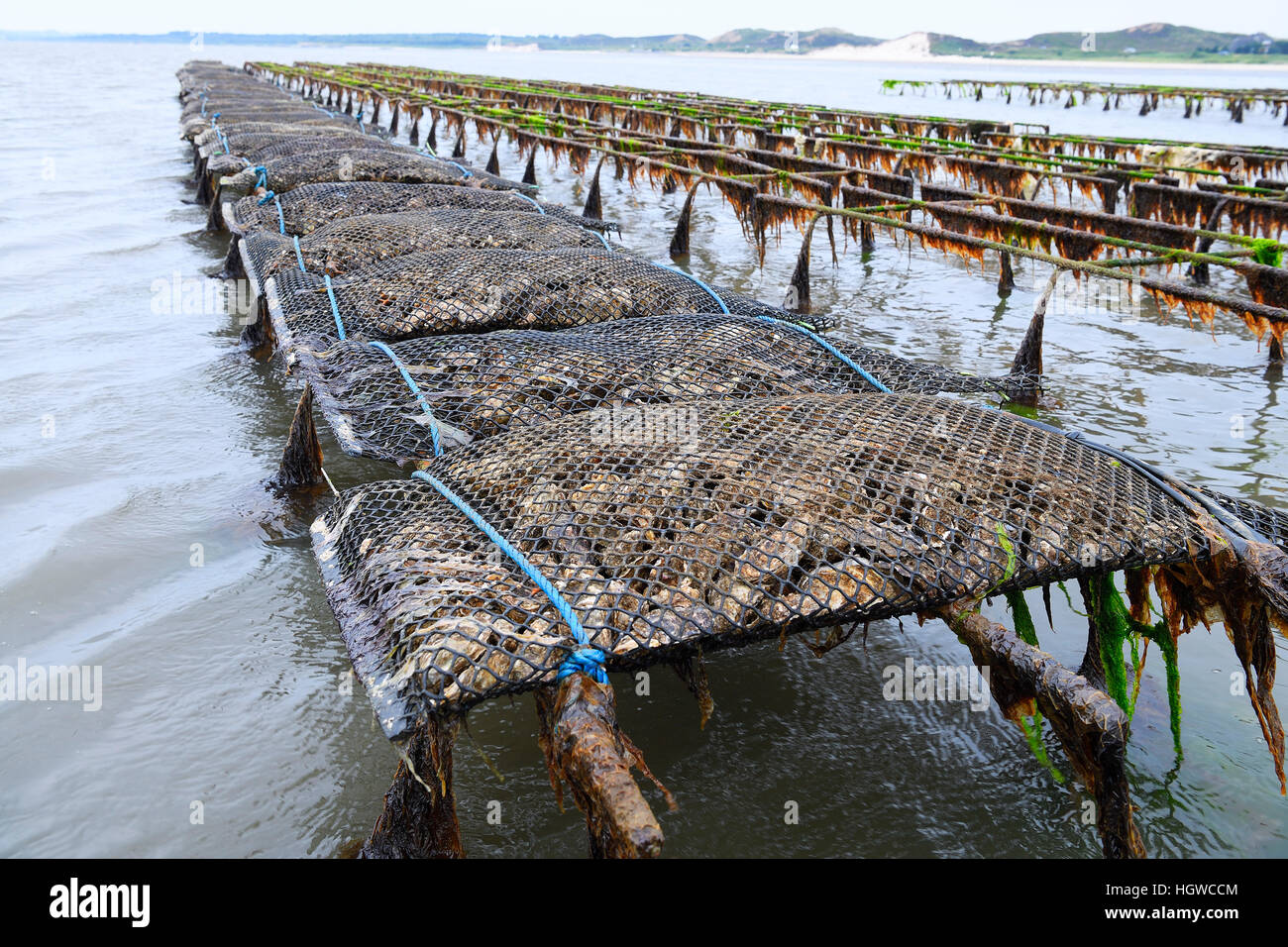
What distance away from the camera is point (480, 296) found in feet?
19.6

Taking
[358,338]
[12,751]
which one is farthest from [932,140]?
[12,751]

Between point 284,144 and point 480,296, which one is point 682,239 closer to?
point 284,144

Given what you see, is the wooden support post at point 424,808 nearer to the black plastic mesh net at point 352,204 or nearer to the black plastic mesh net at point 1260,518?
the black plastic mesh net at point 1260,518

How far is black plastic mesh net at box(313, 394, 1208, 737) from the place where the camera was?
8.79 feet

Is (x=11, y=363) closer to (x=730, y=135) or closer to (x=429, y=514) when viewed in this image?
(x=429, y=514)

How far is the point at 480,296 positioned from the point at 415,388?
1.55 metres

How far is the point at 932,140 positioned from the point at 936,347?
9.31 m

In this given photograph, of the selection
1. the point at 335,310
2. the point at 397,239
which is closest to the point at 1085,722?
the point at 335,310

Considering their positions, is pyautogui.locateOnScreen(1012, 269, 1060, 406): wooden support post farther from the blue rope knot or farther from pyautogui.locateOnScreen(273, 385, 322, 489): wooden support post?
the blue rope knot

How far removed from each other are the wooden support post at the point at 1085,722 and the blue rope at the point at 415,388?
2.61 metres

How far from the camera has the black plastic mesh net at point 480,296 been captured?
578 cm

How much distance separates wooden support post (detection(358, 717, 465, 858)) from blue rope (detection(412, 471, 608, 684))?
37 cm

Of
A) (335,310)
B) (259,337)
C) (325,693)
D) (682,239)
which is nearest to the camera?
(325,693)

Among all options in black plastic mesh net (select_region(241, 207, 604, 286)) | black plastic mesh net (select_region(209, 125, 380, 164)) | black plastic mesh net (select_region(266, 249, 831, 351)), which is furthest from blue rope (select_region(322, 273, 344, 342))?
black plastic mesh net (select_region(209, 125, 380, 164))
